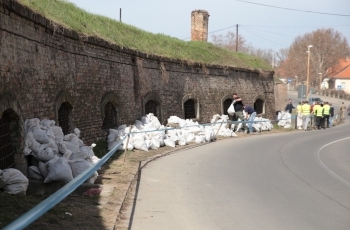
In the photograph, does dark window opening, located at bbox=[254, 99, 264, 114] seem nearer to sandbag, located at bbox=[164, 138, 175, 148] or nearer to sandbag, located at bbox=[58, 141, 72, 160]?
sandbag, located at bbox=[164, 138, 175, 148]

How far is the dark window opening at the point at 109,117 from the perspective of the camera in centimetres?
1619

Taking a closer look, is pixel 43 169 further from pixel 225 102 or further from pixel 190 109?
pixel 225 102

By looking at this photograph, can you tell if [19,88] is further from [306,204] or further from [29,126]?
[306,204]

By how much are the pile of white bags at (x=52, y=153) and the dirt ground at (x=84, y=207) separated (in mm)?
415

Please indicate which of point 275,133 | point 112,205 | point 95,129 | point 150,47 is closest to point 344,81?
point 275,133

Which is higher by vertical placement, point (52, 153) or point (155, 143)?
point (52, 153)

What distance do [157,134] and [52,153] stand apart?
7951mm

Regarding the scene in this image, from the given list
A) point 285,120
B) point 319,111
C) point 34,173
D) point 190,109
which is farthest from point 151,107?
point 319,111

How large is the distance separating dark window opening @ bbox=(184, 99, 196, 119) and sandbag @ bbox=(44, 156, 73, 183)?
15.2m

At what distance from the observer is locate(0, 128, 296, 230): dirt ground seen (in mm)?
6324

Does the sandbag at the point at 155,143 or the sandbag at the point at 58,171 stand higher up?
the sandbag at the point at 58,171

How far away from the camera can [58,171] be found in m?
8.39

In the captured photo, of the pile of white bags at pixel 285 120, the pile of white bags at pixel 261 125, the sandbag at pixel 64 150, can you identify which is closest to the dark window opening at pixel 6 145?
the sandbag at pixel 64 150

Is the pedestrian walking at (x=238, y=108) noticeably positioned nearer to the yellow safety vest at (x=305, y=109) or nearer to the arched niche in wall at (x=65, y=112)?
the yellow safety vest at (x=305, y=109)
